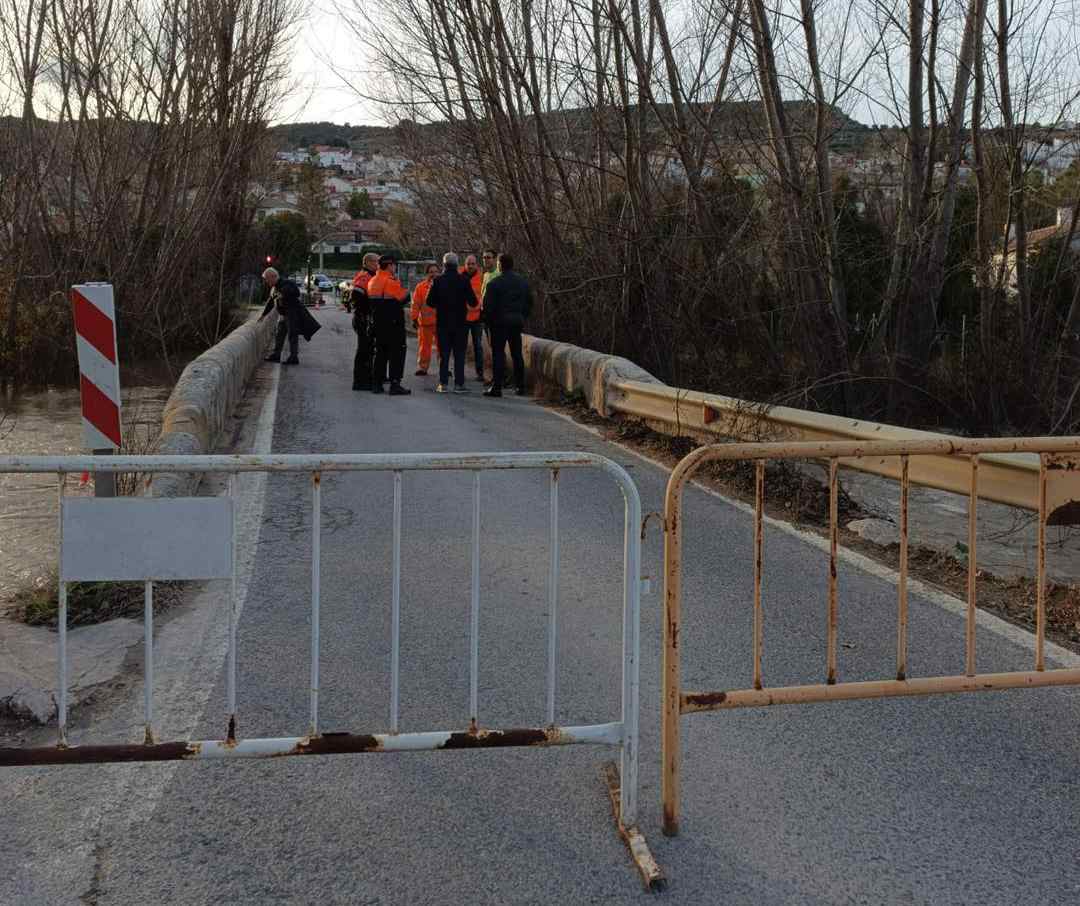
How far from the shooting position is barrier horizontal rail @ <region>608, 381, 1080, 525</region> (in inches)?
179

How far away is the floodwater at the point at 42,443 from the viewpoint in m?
7.50

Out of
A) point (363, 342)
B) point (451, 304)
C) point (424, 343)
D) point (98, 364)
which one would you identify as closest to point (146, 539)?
point (98, 364)

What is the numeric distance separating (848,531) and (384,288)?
10359 mm

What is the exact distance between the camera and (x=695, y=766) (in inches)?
168

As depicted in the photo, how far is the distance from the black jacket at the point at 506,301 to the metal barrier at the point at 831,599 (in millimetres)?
13212

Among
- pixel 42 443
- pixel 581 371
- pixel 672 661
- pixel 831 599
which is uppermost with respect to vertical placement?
pixel 581 371

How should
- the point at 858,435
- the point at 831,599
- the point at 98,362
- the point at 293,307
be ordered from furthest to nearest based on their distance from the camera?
1. the point at 293,307
2. the point at 858,435
3. the point at 98,362
4. the point at 831,599

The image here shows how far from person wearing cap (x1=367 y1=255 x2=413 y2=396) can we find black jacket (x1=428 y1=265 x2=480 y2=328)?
1.57ft

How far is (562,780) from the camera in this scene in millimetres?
4148

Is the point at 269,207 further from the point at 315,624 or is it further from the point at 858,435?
the point at 315,624

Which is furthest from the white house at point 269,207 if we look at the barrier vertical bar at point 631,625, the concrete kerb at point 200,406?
the barrier vertical bar at point 631,625

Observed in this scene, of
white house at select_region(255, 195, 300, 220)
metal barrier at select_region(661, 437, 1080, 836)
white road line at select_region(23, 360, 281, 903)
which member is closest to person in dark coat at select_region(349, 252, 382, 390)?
white road line at select_region(23, 360, 281, 903)

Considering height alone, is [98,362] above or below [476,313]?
below

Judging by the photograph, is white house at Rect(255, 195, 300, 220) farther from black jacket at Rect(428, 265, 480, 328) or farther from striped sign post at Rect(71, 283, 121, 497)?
striped sign post at Rect(71, 283, 121, 497)
